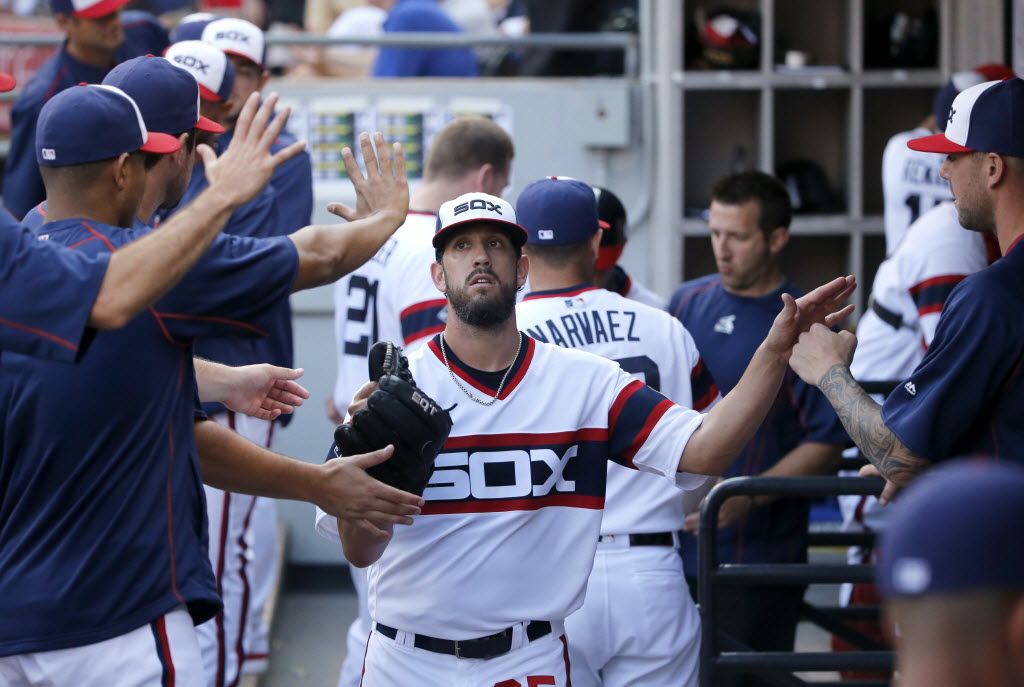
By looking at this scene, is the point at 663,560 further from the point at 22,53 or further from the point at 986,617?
the point at 22,53

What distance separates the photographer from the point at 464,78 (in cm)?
711

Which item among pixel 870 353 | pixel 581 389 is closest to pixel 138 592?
pixel 581 389

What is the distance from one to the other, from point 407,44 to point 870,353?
287cm

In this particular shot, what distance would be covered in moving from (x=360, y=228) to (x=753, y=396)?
1.01 metres

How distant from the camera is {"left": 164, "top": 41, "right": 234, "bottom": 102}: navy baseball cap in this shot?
4.55 m

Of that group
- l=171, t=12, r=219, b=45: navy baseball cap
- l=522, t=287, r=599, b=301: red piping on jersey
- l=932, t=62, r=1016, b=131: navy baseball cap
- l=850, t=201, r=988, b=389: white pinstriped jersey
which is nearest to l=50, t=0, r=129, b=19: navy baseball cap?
l=171, t=12, r=219, b=45: navy baseball cap

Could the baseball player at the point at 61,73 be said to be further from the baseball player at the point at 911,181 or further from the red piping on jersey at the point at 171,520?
the baseball player at the point at 911,181

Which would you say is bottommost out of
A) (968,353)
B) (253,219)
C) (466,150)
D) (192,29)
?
(968,353)

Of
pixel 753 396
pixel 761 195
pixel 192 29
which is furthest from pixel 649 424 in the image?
pixel 192 29

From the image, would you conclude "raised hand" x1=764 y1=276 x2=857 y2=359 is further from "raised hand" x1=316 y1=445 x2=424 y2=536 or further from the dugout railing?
"raised hand" x1=316 y1=445 x2=424 y2=536

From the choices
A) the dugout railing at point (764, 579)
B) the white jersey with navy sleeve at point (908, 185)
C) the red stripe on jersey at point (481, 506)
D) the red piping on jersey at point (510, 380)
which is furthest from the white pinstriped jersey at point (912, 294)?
the red stripe on jersey at point (481, 506)

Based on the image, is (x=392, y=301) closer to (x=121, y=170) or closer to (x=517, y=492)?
(x=517, y=492)

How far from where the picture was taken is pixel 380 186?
3.12 meters

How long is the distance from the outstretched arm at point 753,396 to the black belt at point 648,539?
2.44ft
